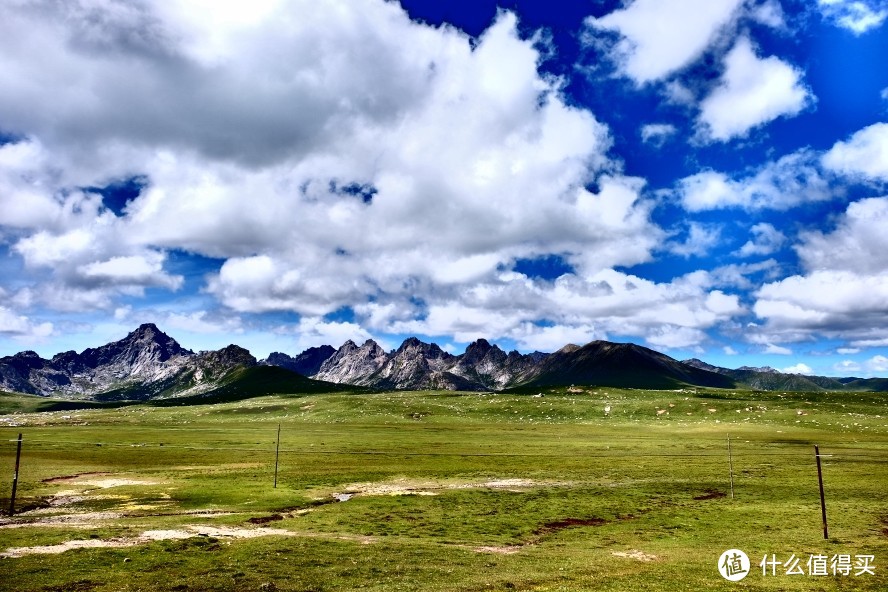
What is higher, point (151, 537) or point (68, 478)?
point (151, 537)

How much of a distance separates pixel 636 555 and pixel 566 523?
11546mm

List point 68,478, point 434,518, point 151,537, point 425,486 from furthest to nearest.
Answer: point 68,478 < point 425,486 < point 434,518 < point 151,537

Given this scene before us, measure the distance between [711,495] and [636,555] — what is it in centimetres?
3102

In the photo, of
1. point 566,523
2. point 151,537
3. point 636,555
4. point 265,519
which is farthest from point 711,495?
point 151,537

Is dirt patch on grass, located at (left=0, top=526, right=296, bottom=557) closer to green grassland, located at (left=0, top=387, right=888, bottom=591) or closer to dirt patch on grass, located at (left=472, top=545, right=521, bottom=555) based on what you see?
green grassland, located at (left=0, top=387, right=888, bottom=591)

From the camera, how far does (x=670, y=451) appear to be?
104312 millimetres

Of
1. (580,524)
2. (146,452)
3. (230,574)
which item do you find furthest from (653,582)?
(146,452)

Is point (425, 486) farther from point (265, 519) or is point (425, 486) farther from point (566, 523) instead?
point (265, 519)

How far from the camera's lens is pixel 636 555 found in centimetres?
3319

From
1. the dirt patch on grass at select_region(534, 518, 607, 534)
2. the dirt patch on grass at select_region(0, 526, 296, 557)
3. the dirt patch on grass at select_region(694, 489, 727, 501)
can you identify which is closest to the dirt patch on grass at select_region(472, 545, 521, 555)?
the dirt patch on grass at select_region(534, 518, 607, 534)

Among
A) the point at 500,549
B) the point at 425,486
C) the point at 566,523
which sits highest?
the point at 500,549

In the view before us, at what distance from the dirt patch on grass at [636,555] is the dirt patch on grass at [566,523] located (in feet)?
26.6

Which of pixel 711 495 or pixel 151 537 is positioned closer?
pixel 151 537

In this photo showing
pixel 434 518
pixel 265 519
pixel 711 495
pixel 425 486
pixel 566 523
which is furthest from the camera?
pixel 425 486
